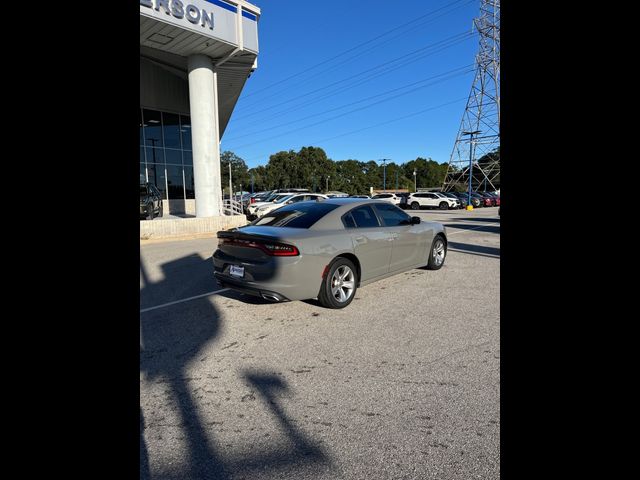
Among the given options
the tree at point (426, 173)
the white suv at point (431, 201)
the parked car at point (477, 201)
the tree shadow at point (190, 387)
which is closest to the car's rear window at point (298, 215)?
the tree shadow at point (190, 387)

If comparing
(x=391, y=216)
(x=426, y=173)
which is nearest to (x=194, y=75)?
(x=391, y=216)

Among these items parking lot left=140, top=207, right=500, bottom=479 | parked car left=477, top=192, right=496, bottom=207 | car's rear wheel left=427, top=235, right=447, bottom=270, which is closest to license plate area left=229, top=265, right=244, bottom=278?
parking lot left=140, top=207, right=500, bottom=479

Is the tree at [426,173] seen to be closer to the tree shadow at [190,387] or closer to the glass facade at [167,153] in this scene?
the glass facade at [167,153]

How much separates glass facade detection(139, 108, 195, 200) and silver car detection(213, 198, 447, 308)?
20.3m

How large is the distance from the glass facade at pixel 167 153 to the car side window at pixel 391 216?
20.2 meters

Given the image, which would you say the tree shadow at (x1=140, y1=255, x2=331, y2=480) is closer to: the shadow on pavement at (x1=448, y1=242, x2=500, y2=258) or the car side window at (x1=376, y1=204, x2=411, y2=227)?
the car side window at (x1=376, y1=204, x2=411, y2=227)

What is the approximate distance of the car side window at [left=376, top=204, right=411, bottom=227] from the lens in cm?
645

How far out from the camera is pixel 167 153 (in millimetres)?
24953

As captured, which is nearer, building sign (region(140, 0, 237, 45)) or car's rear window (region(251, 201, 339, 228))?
car's rear window (region(251, 201, 339, 228))

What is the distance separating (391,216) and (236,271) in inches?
110

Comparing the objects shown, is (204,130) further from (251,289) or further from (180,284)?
(251,289)

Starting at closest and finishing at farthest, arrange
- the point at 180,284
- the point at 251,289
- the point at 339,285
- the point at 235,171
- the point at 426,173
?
the point at 251,289 < the point at 339,285 < the point at 180,284 < the point at 235,171 < the point at 426,173
